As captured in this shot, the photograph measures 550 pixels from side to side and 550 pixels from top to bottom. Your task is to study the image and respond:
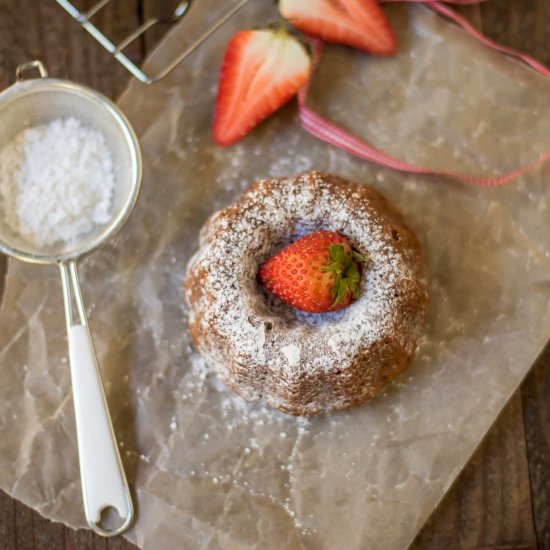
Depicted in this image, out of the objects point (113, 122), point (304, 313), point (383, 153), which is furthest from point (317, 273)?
point (113, 122)

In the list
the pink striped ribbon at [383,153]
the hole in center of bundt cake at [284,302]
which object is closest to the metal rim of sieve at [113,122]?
the hole in center of bundt cake at [284,302]

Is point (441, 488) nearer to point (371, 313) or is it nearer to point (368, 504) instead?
point (368, 504)

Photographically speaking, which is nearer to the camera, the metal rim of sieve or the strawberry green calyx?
the strawberry green calyx

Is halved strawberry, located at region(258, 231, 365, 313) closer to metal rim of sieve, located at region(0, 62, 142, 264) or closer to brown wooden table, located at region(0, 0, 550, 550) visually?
metal rim of sieve, located at region(0, 62, 142, 264)

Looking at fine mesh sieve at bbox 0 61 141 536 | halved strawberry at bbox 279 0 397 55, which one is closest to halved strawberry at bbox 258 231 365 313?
fine mesh sieve at bbox 0 61 141 536

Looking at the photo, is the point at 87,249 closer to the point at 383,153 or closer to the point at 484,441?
the point at 383,153

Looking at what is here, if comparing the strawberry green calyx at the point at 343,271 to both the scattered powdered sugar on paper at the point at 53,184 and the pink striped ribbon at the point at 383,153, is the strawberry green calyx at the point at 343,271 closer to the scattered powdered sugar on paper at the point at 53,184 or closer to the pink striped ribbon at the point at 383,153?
the pink striped ribbon at the point at 383,153
